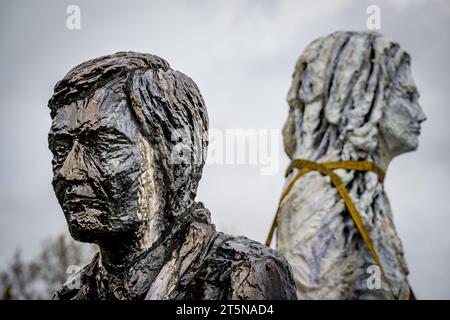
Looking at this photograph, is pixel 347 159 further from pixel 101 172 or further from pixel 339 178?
pixel 101 172

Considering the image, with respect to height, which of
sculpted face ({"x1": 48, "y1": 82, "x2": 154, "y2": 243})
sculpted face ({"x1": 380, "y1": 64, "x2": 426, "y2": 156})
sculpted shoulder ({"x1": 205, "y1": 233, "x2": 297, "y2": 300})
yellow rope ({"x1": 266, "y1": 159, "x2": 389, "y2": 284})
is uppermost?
sculpted face ({"x1": 48, "y1": 82, "x2": 154, "y2": 243})

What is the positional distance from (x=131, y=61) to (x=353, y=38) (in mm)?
5373

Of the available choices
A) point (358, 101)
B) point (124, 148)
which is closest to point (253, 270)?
point (124, 148)

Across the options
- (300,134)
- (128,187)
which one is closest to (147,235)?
(128,187)

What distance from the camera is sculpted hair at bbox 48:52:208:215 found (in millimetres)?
3184

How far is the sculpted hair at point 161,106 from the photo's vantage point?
3184mm

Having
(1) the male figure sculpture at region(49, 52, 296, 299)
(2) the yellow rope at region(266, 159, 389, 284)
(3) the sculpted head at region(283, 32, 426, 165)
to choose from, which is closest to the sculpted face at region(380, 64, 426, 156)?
(3) the sculpted head at region(283, 32, 426, 165)

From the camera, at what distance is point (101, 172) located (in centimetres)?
309

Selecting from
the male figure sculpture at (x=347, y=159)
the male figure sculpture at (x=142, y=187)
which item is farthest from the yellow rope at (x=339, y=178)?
the male figure sculpture at (x=142, y=187)

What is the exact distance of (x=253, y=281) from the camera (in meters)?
3.04

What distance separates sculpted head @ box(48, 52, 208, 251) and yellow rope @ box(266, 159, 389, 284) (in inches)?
181

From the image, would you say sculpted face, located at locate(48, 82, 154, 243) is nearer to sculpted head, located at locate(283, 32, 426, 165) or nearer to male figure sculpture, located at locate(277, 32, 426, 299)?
male figure sculpture, located at locate(277, 32, 426, 299)

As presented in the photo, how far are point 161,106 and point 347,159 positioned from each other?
198 inches

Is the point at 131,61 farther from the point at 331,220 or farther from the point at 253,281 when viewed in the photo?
the point at 331,220
